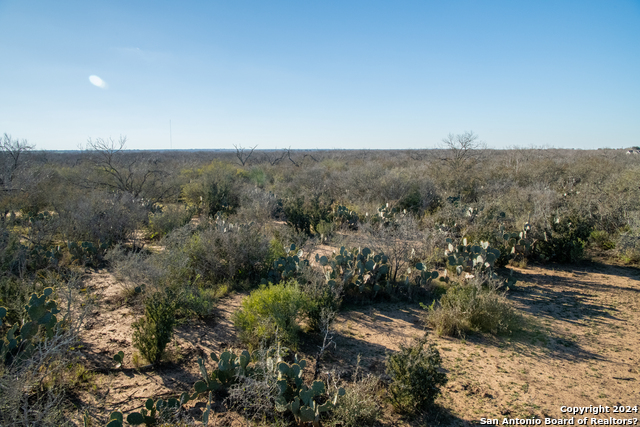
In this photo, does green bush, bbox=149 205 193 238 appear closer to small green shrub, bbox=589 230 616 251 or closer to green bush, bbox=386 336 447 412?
green bush, bbox=386 336 447 412

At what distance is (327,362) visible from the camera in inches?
155

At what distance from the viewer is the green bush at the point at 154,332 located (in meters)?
3.73

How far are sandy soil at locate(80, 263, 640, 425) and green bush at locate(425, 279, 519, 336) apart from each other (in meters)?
0.14

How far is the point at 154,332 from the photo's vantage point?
3.75 metres

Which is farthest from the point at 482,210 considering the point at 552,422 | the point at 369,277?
the point at 552,422

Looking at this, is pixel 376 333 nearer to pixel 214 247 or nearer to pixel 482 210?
pixel 214 247

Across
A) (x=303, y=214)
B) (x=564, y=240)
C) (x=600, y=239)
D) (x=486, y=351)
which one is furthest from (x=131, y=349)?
(x=600, y=239)

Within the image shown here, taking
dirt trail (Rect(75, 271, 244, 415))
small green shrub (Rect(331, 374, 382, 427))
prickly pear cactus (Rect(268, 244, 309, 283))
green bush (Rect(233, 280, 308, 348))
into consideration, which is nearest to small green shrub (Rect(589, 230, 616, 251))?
prickly pear cactus (Rect(268, 244, 309, 283))

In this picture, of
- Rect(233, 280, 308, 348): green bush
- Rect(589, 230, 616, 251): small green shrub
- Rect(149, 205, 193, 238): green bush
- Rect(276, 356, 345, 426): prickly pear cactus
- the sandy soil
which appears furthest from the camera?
Rect(149, 205, 193, 238): green bush

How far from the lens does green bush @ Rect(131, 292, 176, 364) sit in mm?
3730

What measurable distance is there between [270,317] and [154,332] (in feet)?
4.21

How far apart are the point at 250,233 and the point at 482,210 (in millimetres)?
6574

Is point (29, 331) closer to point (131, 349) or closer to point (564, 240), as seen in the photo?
point (131, 349)

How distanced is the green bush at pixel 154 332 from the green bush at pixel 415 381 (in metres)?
2.53
